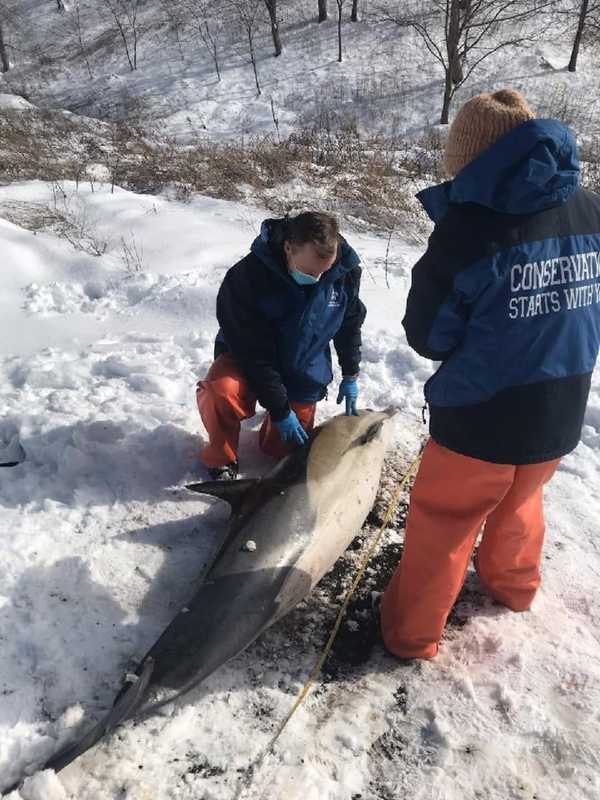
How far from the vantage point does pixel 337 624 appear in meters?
2.64

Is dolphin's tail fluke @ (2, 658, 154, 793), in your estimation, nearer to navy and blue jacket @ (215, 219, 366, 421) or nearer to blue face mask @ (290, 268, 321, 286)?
navy and blue jacket @ (215, 219, 366, 421)

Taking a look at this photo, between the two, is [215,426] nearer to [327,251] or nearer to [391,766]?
[327,251]

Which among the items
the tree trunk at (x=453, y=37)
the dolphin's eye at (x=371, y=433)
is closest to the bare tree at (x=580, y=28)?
the tree trunk at (x=453, y=37)

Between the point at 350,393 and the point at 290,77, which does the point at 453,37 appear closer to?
A: the point at 290,77

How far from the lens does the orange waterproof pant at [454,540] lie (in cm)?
222

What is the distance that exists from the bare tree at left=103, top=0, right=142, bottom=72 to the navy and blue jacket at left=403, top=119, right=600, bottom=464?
23776mm

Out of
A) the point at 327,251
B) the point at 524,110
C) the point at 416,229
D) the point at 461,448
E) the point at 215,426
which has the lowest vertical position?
the point at 416,229

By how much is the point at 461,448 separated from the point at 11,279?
4381 millimetres

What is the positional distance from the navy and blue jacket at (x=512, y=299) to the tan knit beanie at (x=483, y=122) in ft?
0.25

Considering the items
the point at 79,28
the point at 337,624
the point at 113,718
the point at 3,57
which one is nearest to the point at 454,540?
the point at 337,624

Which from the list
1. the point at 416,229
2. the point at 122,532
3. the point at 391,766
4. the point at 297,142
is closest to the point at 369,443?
the point at 122,532

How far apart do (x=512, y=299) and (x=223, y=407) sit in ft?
5.49

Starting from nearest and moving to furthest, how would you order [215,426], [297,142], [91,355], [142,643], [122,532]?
[142,643], [122,532], [215,426], [91,355], [297,142]

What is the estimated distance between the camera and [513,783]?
2133 mm
